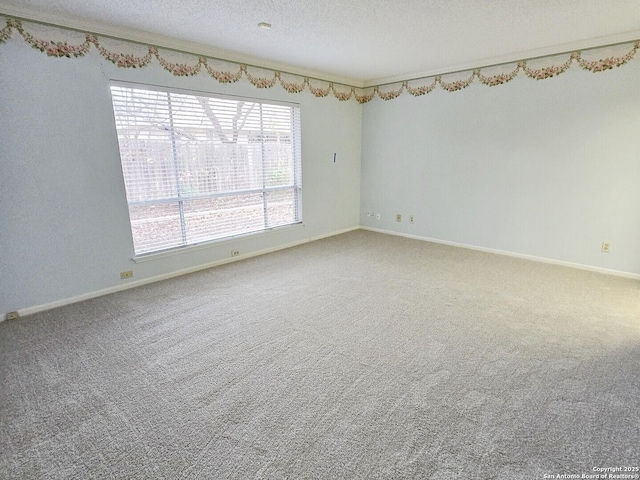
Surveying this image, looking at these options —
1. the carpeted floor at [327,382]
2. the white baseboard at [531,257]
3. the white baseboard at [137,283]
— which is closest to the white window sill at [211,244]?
the white baseboard at [137,283]

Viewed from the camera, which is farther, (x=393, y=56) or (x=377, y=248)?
(x=377, y=248)

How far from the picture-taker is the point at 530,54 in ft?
13.0

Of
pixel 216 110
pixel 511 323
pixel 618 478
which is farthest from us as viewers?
pixel 216 110

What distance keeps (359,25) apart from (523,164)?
8.87 ft

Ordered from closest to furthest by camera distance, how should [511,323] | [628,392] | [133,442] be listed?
[133,442] < [628,392] < [511,323]

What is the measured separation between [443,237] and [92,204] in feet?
14.7

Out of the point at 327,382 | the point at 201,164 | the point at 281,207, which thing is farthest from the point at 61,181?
the point at 327,382

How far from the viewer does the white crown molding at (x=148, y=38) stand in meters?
2.71

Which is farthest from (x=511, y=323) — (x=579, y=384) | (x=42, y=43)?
(x=42, y=43)

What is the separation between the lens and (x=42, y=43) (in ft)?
9.25

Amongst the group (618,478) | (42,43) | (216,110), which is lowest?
(618,478)

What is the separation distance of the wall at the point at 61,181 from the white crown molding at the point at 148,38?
0.68 ft

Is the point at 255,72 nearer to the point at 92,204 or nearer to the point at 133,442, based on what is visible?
the point at 92,204

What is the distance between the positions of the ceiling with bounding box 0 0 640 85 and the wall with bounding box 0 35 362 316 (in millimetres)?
376
